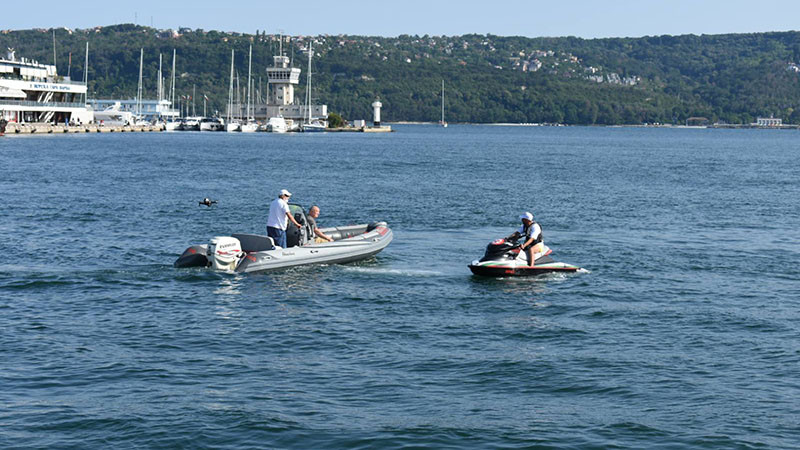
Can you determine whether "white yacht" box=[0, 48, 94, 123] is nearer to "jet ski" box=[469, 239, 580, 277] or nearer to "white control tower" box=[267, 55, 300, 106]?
"white control tower" box=[267, 55, 300, 106]

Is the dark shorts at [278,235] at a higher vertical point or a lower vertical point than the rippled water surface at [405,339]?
higher

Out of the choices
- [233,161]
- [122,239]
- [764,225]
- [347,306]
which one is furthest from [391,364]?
[233,161]

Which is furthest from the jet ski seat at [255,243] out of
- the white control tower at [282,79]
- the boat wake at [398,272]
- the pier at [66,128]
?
the white control tower at [282,79]

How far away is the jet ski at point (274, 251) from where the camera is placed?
87.0 ft

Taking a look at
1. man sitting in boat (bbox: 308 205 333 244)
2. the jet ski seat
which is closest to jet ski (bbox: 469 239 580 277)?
man sitting in boat (bbox: 308 205 333 244)

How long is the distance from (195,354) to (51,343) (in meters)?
3.11

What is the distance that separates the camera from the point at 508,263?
1066 inches

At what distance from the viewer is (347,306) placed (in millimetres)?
23938

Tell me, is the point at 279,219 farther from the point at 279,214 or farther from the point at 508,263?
the point at 508,263

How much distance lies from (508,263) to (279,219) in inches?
259

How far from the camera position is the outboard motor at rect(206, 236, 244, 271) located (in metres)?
26.3

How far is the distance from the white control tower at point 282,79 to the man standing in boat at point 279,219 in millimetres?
168940

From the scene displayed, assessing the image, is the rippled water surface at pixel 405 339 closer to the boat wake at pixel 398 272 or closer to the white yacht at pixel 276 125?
the boat wake at pixel 398 272

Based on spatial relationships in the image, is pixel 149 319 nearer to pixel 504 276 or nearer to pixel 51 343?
pixel 51 343
